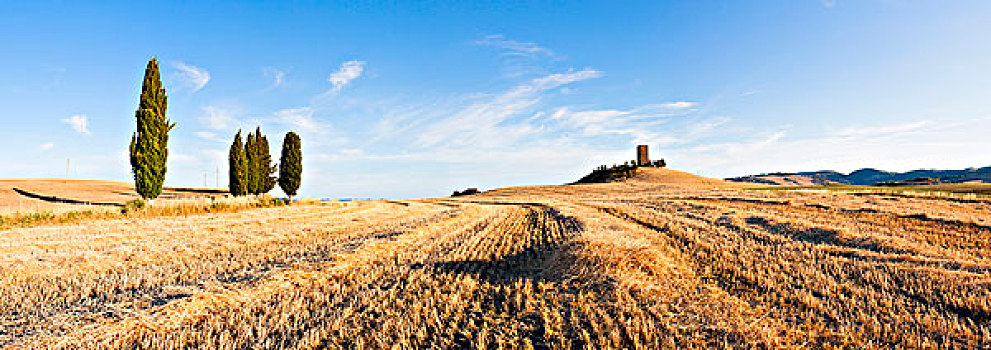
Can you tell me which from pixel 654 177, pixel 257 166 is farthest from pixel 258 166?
pixel 654 177

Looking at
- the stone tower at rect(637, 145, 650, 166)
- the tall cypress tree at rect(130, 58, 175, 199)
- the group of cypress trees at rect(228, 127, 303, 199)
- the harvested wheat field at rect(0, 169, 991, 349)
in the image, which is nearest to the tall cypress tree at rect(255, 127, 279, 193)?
the group of cypress trees at rect(228, 127, 303, 199)

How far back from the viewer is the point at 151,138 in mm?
29203

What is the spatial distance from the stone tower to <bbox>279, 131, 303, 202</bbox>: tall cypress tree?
67.1 metres

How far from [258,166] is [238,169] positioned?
3277 mm

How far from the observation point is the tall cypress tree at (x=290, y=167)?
5016 cm

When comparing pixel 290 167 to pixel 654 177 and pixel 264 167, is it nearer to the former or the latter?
pixel 264 167

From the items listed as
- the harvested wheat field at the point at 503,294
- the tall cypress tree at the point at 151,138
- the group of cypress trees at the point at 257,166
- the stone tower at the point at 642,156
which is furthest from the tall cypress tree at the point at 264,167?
the stone tower at the point at 642,156

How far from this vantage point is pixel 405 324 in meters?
4.61

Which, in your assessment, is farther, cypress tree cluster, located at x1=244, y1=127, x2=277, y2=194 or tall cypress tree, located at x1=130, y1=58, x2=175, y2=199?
cypress tree cluster, located at x1=244, y1=127, x2=277, y2=194

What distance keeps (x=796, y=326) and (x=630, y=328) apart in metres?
1.87

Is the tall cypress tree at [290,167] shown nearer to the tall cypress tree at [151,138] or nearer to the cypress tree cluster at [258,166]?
the cypress tree cluster at [258,166]

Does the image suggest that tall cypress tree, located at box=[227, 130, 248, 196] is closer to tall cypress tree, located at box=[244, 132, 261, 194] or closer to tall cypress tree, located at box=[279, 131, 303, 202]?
tall cypress tree, located at box=[244, 132, 261, 194]

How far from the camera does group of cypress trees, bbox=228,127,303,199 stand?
158ft

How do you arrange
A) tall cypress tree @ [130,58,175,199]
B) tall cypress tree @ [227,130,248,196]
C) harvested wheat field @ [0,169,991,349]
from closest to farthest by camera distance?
1. harvested wheat field @ [0,169,991,349]
2. tall cypress tree @ [130,58,175,199]
3. tall cypress tree @ [227,130,248,196]
